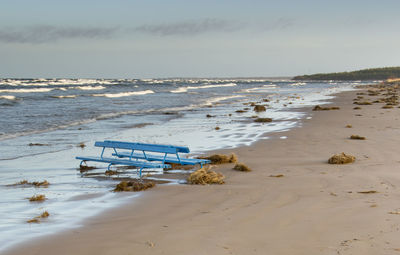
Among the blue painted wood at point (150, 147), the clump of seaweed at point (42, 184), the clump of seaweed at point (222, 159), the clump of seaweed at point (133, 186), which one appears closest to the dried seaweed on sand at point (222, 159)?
the clump of seaweed at point (222, 159)

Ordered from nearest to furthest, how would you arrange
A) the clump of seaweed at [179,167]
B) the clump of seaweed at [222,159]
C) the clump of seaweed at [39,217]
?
the clump of seaweed at [39,217] < the clump of seaweed at [179,167] < the clump of seaweed at [222,159]

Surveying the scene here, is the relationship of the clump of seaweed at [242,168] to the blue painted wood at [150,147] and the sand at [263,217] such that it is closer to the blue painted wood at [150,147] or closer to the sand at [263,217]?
the sand at [263,217]

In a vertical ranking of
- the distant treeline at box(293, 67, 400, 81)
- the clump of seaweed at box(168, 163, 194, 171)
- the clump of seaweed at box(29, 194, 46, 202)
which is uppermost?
the clump of seaweed at box(29, 194, 46, 202)

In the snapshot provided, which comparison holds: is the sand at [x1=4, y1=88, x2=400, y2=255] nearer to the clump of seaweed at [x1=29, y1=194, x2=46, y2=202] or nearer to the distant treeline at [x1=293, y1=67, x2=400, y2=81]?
the clump of seaweed at [x1=29, y1=194, x2=46, y2=202]

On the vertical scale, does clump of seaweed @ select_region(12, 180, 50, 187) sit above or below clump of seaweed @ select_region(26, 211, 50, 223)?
below

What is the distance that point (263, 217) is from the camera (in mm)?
5707

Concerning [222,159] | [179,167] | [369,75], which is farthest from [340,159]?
[369,75]

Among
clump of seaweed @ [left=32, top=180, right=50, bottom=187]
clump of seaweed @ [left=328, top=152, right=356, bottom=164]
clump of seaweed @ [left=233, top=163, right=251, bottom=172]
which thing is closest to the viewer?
Result: clump of seaweed @ [left=32, top=180, right=50, bottom=187]

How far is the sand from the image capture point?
4688 millimetres

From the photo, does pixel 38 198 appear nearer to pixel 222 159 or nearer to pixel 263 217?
pixel 263 217

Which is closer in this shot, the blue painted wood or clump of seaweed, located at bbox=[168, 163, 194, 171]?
the blue painted wood

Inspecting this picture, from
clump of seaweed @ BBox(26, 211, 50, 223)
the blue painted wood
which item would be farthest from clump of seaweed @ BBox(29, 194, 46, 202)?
the blue painted wood

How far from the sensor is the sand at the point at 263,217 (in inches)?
185

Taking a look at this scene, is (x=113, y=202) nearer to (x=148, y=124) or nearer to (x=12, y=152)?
(x=12, y=152)
